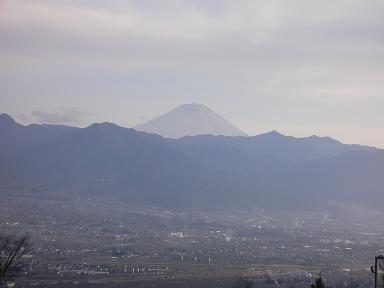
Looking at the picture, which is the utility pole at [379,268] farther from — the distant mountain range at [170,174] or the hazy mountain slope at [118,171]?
the hazy mountain slope at [118,171]

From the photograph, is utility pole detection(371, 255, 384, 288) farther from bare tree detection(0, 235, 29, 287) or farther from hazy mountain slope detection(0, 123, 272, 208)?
hazy mountain slope detection(0, 123, 272, 208)

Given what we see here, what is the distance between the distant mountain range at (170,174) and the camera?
14025cm

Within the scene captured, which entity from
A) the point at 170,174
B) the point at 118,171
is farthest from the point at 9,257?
the point at 118,171

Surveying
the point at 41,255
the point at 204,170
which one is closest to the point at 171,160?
the point at 204,170

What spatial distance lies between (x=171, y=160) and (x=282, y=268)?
109 meters

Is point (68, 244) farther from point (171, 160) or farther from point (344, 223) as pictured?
point (171, 160)

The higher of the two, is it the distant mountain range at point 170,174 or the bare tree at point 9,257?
the distant mountain range at point 170,174

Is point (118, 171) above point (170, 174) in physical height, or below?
above

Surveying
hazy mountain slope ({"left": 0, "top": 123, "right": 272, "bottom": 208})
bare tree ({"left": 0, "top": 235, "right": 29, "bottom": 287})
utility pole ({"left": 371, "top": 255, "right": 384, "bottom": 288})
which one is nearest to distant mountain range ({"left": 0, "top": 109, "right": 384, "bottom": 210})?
hazy mountain slope ({"left": 0, "top": 123, "right": 272, "bottom": 208})

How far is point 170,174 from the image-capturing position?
510ft

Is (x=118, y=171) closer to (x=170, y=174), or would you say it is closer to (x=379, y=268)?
(x=170, y=174)

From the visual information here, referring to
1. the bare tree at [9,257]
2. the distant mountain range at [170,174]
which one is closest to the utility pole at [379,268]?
the bare tree at [9,257]

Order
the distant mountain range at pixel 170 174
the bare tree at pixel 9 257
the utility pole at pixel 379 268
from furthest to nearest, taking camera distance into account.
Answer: the distant mountain range at pixel 170 174 < the bare tree at pixel 9 257 < the utility pole at pixel 379 268

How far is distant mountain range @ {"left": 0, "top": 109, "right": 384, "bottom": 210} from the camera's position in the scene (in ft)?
460
